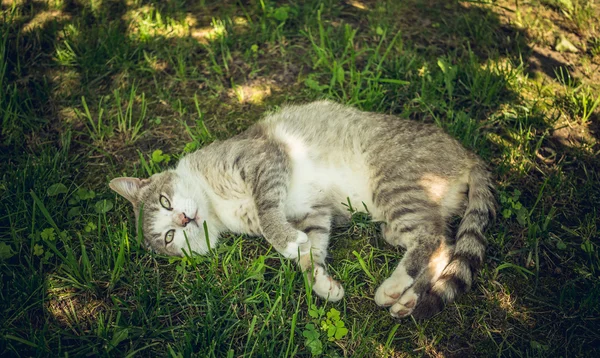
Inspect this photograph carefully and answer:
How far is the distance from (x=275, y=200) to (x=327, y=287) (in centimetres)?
76

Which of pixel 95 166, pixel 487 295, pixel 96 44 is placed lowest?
pixel 487 295

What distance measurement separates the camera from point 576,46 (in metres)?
4.64

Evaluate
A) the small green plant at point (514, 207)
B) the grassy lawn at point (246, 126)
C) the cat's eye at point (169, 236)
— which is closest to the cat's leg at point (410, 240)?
the grassy lawn at point (246, 126)

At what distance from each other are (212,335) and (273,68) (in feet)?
9.06

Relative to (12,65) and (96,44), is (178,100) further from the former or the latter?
(12,65)

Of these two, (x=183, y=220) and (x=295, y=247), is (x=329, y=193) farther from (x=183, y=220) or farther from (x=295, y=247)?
(x=183, y=220)

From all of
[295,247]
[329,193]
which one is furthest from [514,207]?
[295,247]

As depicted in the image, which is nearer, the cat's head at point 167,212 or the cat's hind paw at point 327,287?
the cat's hind paw at point 327,287

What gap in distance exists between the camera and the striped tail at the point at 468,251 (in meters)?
3.02

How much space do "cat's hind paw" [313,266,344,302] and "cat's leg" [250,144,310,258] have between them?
0.23 m

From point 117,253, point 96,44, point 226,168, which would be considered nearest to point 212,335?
point 117,253

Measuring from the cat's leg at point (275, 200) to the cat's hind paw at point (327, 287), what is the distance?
9.0 inches

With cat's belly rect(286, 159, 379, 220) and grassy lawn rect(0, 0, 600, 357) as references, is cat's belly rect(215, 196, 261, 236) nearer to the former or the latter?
grassy lawn rect(0, 0, 600, 357)

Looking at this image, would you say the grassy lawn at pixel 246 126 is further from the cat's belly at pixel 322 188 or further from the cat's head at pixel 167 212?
the cat's belly at pixel 322 188
